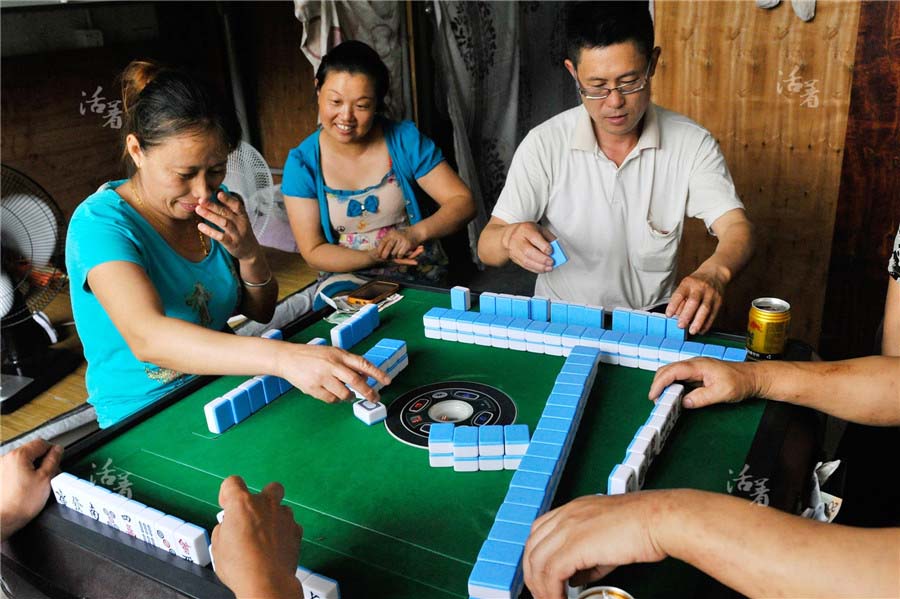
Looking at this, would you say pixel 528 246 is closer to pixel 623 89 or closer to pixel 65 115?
pixel 623 89

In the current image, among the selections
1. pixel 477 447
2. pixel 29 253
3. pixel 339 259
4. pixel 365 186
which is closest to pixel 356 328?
pixel 477 447

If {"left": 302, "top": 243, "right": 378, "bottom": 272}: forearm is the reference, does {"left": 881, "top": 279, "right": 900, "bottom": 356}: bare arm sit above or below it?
above

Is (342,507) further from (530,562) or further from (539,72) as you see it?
(539,72)

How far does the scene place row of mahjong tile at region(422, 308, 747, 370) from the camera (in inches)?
65.6

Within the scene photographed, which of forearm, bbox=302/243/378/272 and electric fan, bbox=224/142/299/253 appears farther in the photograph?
electric fan, bbox=224/142/299/253

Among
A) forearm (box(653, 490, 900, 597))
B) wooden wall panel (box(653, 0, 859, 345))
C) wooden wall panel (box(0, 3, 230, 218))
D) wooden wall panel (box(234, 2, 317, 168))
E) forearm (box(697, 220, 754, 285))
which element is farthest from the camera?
wooden wall panel (box(234, 2, 317, 168))

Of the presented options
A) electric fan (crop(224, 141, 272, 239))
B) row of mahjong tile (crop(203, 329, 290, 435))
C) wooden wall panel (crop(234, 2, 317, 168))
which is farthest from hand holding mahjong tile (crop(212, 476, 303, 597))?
wooden wall panel (crop(234, 2, 317, 168))

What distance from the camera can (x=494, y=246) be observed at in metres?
2.24

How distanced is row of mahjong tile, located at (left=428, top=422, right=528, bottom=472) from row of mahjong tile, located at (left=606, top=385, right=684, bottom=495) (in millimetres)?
192

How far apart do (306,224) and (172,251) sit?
1.02m

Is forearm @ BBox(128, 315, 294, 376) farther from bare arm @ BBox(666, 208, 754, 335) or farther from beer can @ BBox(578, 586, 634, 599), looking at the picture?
bare arm @ BBox(666, 208, 754, 335)

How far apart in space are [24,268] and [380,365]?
206 cm

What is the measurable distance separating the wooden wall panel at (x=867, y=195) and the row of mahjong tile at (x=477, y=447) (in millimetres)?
2214

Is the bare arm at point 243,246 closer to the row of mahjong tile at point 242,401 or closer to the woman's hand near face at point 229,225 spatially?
the woman's hand near face at point 229,225
